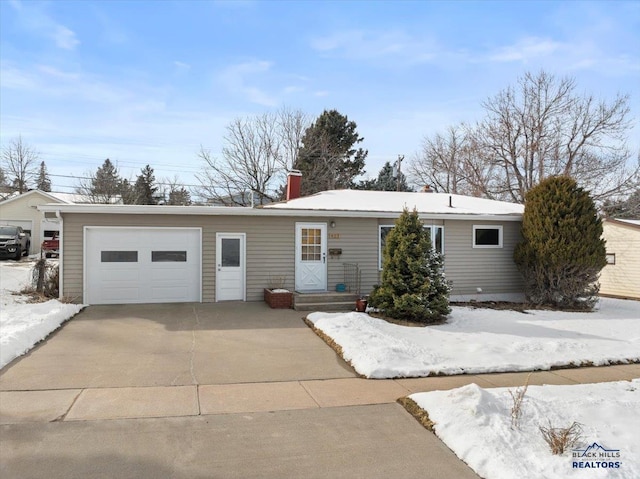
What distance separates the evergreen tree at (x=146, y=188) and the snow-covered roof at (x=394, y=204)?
25.7 metres

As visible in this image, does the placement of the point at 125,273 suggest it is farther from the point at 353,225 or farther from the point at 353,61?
the point at 353,61

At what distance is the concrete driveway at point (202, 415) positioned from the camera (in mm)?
3436

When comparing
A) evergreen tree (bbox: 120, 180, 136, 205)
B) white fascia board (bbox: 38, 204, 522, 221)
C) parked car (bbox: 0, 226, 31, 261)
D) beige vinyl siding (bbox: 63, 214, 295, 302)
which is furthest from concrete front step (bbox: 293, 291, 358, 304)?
evergreen tree (bbox: 120, 180, 136, 205)

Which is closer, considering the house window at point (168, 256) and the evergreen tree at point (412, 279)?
the evergreen tree at point (412, 279)

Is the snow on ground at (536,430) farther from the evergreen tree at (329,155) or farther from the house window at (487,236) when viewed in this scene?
the evergreen tree at (329,155)

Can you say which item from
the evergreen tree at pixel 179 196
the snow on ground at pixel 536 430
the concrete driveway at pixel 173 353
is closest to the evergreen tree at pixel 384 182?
the evergreen tree at pixel 179 196

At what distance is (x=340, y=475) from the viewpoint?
334 centimetres

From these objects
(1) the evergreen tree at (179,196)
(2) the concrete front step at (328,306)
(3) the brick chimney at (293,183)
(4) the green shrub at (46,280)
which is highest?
(1) the evergreen tree at (179,196)

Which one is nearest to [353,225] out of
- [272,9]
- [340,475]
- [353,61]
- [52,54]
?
[353,61]

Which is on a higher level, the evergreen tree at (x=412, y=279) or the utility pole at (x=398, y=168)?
the utility pole at (x=398, y=168)

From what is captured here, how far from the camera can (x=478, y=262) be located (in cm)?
1316

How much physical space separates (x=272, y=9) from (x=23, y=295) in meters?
9.41

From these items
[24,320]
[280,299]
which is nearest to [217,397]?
[24,320]

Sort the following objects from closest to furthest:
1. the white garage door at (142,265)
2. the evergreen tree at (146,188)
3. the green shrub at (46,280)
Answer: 1. the white garage door at (142,265)
2. the green shrub at (46,280)
3. the evergreen tree at (146,188)
